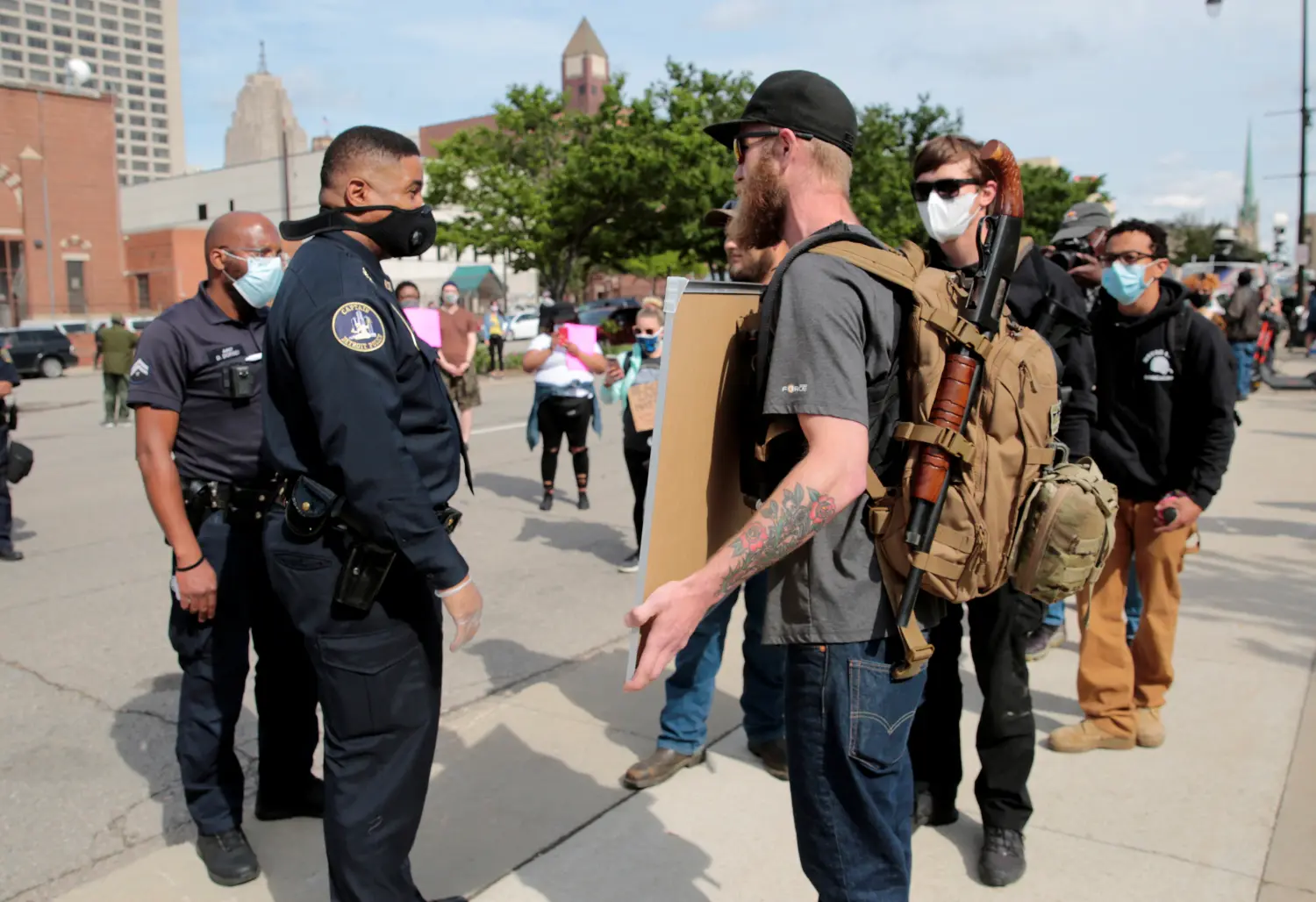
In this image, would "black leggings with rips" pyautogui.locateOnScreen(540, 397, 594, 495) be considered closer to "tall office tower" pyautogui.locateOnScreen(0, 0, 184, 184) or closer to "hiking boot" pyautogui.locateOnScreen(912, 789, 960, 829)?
"hiking boot" pyautogui.locateOnScreen(912, 789, 960, 829)

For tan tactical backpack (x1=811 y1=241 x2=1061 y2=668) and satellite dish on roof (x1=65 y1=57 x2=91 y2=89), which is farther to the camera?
satellite dish on roof (x1=65 y1=57 x2=91 y2=89)

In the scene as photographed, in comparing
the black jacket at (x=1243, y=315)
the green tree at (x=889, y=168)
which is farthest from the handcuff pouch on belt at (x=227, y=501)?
the green tree at (x=889, y=168)

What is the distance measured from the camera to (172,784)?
4059mm

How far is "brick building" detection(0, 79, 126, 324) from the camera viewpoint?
54.9 m

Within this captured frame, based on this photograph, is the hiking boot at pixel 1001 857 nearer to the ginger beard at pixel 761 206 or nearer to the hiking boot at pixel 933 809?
the hiking boot at pixel 933 809

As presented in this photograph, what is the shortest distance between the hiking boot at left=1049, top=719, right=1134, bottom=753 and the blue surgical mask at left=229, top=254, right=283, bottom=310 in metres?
3.39

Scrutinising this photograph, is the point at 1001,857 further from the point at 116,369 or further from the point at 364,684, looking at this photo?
the point at 116,369

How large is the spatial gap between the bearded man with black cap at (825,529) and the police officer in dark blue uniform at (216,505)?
1.83m

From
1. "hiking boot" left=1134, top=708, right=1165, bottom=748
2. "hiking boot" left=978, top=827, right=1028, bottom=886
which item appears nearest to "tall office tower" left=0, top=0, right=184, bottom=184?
"hiking boot" left=1134, top=708, right=1165, bottom=748

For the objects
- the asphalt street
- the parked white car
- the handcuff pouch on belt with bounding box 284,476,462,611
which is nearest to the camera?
the handcuff pouch on belt with bounding box 284,476,462,611

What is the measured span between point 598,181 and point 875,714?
3611 centimetres

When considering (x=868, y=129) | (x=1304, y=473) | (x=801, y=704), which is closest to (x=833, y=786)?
(x=801, y=704)

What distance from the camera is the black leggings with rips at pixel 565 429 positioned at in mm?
9234

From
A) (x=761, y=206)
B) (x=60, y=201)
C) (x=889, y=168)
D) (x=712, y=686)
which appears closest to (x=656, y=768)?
(x=712, y=686)
